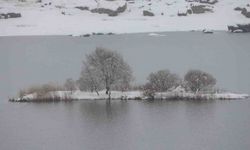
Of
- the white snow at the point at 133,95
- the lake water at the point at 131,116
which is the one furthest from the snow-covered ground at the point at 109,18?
the white snow at the point at 133,95

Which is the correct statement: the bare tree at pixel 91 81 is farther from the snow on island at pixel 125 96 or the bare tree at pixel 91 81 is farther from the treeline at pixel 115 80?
the snow on island at pixel 125 96

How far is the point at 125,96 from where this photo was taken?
39.0m

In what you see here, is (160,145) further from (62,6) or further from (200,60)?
(62,6)

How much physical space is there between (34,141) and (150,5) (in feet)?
223

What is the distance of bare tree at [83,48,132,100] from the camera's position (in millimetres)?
39688

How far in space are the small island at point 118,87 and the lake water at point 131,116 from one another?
91 cm

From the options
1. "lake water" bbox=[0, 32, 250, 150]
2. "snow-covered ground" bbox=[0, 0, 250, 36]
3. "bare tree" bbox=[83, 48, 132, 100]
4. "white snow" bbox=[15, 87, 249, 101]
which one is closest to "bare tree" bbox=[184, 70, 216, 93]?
"white snow" bbox=[15, 87, 249, 101]

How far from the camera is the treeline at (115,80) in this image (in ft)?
128

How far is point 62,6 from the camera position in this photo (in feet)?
320

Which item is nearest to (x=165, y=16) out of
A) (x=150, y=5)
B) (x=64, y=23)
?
(x=150, y=5)

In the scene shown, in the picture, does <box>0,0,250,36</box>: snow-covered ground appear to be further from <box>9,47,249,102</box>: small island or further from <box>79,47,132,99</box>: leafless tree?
<box>9,47,249,102</box>: small island

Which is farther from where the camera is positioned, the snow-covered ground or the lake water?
the snow-covered ground

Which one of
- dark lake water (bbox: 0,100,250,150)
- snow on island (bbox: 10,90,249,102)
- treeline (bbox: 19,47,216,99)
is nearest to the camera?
dark lake water (bbox: 0,100,250,150)

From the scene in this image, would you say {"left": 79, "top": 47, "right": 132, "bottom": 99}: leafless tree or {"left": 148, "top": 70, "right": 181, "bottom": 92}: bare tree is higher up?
{"left": 79, "top": 47, "right": 132, "bottom": 99}: leafless tree
